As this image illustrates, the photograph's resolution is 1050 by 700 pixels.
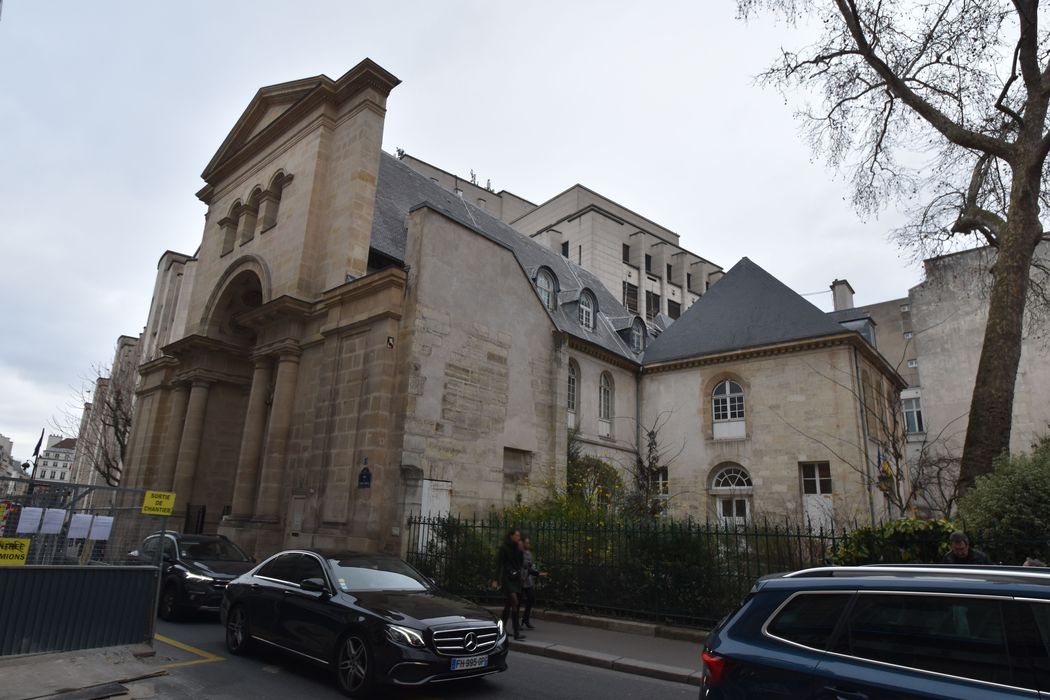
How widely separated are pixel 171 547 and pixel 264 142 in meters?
17.1

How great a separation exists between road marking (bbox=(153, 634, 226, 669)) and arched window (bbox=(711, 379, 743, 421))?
19.3 meters

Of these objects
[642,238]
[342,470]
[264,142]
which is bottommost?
[342,470]

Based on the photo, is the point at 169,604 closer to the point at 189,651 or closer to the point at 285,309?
the point at 189,651

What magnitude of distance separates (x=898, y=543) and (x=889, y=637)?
6.26 m

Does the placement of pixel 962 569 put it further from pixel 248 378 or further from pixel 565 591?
pixel 248 378

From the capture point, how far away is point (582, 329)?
2469 cm

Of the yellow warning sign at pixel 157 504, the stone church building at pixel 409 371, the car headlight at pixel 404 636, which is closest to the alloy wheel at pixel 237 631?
the yellow warning sign at pixel 157 504

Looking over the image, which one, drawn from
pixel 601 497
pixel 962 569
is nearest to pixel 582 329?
pixel 601 497

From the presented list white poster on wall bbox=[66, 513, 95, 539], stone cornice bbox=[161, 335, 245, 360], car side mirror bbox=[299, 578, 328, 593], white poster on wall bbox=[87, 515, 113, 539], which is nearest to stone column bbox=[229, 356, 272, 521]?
stone cornice bbox=[161, 335, 245, 360]

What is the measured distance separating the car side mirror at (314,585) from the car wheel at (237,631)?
54.5 inches

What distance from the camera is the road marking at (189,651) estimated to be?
743cm

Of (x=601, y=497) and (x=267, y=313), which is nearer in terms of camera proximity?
(x=267, y=313)

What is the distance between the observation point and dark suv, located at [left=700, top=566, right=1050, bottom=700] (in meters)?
3.02

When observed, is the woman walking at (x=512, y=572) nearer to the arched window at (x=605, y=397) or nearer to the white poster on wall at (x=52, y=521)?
the white poster on wall at (x=52, y=521)
